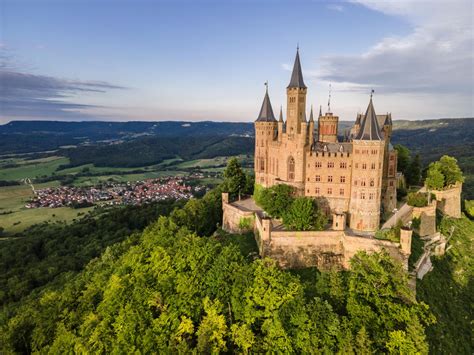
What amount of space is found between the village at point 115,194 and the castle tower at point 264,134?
2539 inches

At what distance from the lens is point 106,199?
402 ft

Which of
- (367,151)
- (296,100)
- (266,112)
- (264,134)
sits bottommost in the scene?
(367,151)

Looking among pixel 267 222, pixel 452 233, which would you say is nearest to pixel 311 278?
pixel 267 222

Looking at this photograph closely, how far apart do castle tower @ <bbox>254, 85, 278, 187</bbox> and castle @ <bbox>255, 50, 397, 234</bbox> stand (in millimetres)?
201

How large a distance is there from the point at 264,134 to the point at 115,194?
310 ft

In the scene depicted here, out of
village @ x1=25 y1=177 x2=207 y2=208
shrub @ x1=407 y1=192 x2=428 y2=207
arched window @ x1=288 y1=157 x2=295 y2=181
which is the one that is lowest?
village @ x1=25 y1=177 x2=207 y2=208

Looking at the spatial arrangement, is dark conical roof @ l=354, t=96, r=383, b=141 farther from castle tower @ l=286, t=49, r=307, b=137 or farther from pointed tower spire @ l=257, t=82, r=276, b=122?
pointed tower spire @ l=257, t=82, r=276, b=122

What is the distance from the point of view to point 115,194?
129375 mm

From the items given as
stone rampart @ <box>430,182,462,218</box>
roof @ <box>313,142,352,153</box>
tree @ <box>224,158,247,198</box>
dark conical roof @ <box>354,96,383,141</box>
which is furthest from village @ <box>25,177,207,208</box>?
Answer: dark conical roof @ <box>354,96,383,141</box>

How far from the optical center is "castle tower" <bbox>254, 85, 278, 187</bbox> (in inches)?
2078

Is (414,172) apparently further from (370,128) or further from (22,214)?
(22,214)

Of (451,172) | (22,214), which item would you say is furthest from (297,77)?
(22,214)

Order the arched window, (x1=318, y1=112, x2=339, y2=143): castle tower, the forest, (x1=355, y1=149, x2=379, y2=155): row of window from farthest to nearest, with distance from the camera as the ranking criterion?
(x1=318, y1=112, x2=339, y2=143): castle tower < the arched window < (x1=355, y1=149, x2=379, y2=155): row of window < the forest

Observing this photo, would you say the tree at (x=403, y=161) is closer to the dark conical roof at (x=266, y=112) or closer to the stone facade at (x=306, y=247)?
the dark conical roof at (x=266, y=112)
